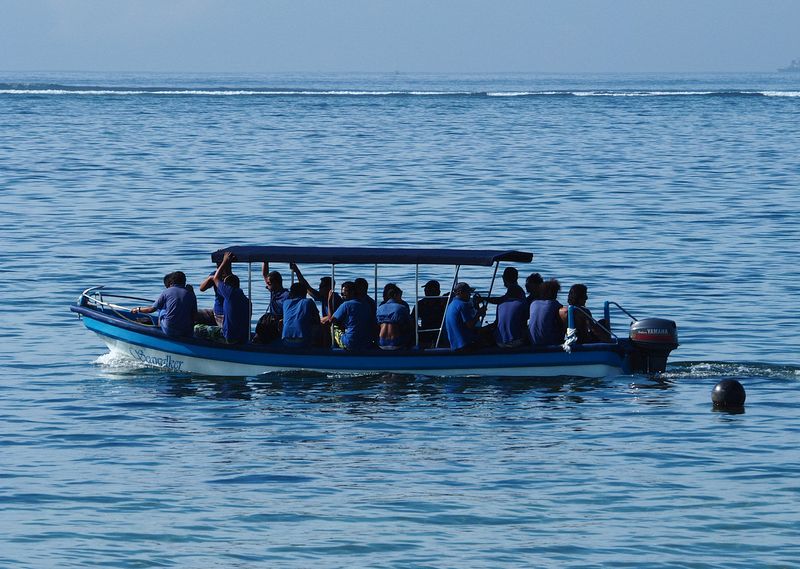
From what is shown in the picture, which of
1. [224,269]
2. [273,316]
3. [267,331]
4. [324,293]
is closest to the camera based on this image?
[224,269]

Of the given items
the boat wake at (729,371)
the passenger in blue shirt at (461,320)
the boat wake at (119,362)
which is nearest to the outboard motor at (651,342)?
the boat wake at (729,371)

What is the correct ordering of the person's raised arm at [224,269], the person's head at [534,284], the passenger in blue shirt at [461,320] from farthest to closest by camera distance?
the person's raised arm at [224,269]
the person's head at [534,284]
the passenger in blue shirt at [461,320]

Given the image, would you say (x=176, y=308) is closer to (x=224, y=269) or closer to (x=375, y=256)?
(x=224, y=269)

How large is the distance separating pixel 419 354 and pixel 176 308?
13.8ft

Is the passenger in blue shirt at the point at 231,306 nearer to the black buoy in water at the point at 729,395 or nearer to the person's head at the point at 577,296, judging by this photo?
the person's head at the point at 577,296

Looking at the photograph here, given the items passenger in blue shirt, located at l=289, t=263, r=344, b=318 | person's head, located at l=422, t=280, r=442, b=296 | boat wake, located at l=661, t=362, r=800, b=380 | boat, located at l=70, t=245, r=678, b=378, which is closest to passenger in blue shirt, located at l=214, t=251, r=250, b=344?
boat, located at l=70, t=245, r=678, b=378

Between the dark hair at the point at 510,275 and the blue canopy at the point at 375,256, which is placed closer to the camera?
the dark hair at the point at 510,275

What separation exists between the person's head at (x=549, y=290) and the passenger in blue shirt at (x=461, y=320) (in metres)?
1.13

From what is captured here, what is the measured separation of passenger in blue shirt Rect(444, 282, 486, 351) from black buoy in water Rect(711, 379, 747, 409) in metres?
4.00

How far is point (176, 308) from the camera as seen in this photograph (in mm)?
25781

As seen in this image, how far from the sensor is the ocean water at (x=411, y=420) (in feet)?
57.0

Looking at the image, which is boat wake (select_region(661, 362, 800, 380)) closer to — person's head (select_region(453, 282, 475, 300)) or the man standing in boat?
person's head (select_region(453, 282, 475, 300))

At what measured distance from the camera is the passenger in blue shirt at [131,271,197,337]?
1013 inches

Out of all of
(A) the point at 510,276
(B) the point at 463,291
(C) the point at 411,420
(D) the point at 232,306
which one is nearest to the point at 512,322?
(A) the point at 510,276
